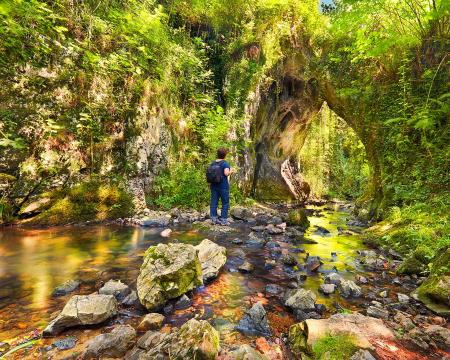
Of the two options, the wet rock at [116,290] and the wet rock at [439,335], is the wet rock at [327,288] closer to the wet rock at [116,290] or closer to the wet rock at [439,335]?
the wet rock at [439,335]

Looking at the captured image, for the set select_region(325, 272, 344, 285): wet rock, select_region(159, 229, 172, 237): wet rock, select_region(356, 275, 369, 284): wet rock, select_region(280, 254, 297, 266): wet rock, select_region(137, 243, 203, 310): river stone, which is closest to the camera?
select_region(137, 243, 203, 310): river stone

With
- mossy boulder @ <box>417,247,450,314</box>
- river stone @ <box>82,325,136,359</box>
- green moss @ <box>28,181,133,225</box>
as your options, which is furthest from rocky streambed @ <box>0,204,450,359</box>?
green moss @ <box>28,181,133,225</box>

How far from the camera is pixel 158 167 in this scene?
1166 centimetres

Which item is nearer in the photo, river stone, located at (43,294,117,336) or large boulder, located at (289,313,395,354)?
large boulder, located at (289,313,395,354)

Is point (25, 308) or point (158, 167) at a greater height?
point (158, 167)

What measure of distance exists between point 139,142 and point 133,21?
469 cm

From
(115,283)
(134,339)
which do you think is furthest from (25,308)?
(134,339)

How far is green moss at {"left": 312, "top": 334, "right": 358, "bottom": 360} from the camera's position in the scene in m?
2.56

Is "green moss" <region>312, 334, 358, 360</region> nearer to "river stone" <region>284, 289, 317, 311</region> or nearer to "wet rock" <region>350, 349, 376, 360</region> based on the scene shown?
"wet rock" <region>350, 349, 376, 360</region>

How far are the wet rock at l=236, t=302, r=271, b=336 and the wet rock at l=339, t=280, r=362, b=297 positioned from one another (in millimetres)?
1619

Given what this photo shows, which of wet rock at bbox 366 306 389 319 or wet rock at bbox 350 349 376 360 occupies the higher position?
wet rock at bbox 350 349 376 360

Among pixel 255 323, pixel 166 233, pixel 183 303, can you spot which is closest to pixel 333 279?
pixel 255 323

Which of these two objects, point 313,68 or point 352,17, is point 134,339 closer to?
point 352,17

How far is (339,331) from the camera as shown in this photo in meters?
2.81
